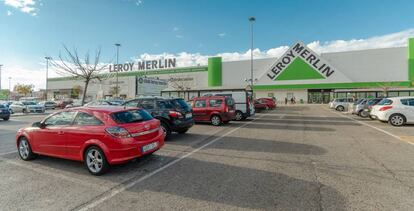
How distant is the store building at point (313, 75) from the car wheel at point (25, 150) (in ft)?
107

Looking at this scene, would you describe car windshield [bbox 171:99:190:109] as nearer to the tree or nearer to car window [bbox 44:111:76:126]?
car window [bbox 44:111:76:126]

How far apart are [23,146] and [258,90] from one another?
49.4 meters

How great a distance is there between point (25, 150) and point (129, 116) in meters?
3.24

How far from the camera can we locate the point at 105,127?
479 cm

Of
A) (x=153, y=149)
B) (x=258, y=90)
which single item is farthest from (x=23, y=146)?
(x=258, y=90)

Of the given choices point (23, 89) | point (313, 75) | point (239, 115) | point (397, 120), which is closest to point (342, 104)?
point (397, 120)

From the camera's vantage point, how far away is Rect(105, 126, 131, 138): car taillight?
4695 mm

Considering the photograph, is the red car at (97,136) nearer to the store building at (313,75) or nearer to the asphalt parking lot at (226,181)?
the asphalt parking lot at (226,181)

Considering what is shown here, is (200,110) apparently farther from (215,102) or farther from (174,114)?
(174,114)

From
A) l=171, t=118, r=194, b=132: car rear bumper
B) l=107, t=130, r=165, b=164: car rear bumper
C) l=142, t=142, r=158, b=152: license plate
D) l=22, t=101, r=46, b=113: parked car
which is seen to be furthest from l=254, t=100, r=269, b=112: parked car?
l=22, t=101, r=46, b=113: parked car

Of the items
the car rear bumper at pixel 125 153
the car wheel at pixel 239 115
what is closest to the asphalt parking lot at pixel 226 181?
the car rear bumper at pixel 125 153

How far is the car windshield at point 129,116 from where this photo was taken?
5.00 meters

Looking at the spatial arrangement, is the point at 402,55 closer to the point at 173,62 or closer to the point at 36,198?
the point at 173,62

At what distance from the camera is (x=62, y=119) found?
17.9ft
